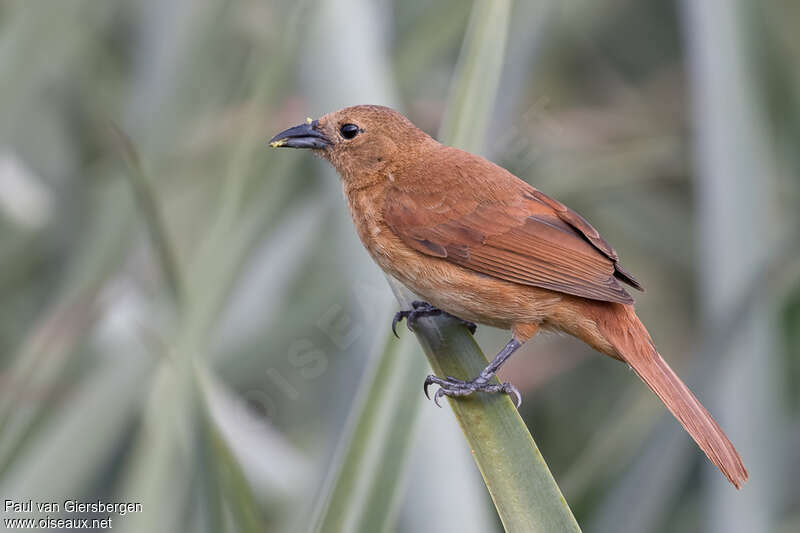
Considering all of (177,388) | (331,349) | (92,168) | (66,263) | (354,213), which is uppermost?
(92,168)

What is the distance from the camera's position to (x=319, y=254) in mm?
3396

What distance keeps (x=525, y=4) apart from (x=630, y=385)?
69.6 inches

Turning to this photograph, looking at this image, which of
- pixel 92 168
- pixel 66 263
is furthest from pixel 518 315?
pixel 92 168

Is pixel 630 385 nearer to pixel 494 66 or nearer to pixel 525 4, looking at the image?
pixel 525 4

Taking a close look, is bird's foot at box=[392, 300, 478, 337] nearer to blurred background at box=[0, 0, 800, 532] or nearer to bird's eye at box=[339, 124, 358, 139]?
blurred background at box=[0, 0, 800, 532]

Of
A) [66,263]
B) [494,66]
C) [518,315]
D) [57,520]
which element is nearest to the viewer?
[494,66]

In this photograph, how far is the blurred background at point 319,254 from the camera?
2137 millimetres

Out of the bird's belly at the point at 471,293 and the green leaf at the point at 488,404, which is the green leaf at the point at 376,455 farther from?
the bird's belly at the point at 471,293

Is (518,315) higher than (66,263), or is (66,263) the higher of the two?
(66,263)

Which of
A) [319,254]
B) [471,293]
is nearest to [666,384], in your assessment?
[471,293]

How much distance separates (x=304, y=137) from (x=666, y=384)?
4.16ft

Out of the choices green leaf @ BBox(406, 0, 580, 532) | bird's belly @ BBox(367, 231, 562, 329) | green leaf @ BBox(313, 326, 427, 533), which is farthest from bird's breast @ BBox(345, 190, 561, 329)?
green leaf @ BBox(313, 326, 427, 533)

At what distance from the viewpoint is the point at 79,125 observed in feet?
13.2

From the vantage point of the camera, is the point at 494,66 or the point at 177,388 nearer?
the point at 177,388
